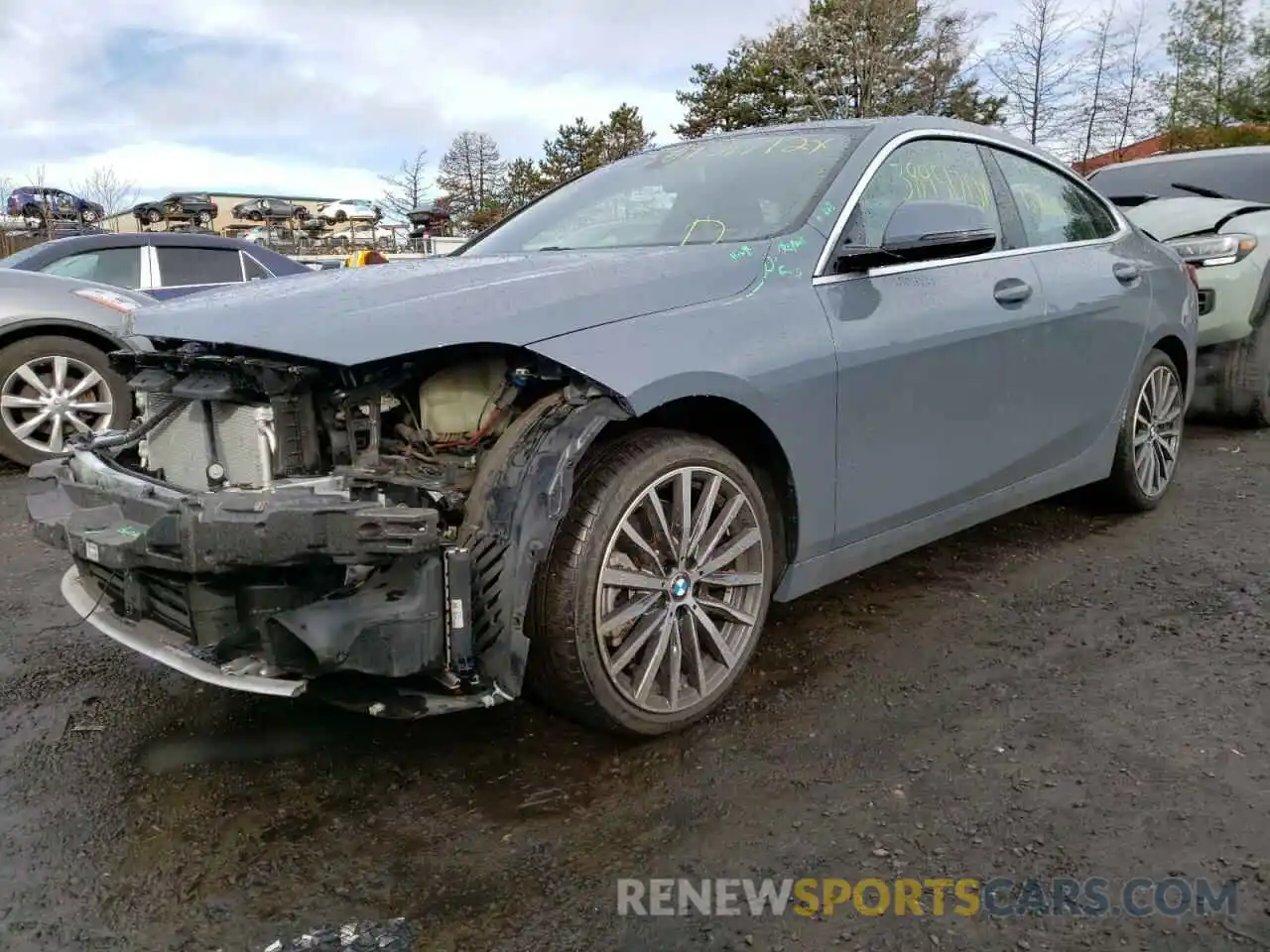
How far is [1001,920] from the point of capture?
2008mm

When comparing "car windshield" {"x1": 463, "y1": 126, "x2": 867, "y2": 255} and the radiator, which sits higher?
"car windshield" {"x1": 463, "y1": 126, "x2": 867, "y2": 255}

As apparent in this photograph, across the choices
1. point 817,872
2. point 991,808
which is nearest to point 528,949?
point 817,872

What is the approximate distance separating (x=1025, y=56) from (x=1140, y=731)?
2493 cm

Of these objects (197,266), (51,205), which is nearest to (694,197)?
(197,266)

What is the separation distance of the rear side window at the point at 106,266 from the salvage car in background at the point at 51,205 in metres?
29.2

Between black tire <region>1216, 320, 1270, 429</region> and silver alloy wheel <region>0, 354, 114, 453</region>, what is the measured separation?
24.1ft

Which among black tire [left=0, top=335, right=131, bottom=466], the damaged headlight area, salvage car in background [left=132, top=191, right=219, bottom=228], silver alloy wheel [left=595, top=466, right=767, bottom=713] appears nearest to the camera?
the damaged headlight area

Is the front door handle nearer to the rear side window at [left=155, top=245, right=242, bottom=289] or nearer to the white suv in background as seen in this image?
the rear side window at [left=155, top=245, right=242, bottom=289]

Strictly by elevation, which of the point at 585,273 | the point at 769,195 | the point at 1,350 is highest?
the point at 769,195

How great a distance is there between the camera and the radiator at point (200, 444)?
2461 millimetres

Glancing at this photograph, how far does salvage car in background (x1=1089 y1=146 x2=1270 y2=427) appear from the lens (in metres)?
6.26

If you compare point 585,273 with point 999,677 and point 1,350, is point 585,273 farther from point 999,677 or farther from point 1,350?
point 1,350

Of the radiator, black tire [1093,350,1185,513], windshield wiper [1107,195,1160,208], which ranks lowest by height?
black tire [1093,350,1185,513]

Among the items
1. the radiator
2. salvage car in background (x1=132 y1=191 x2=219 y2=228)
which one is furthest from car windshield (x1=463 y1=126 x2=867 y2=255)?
salvage car in background (x1=132 y1=191 x2=219 y2=228)
